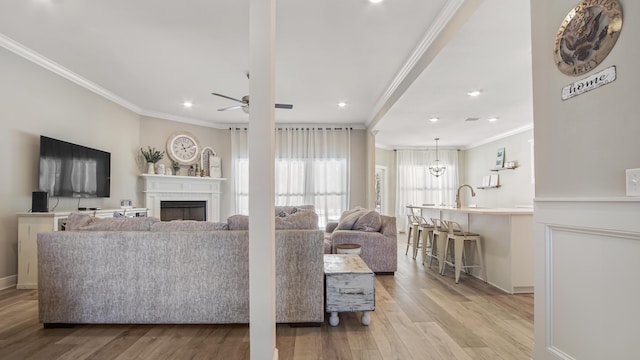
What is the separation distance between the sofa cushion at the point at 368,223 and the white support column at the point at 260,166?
9.44ft

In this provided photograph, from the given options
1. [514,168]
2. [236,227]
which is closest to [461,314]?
[236,227]

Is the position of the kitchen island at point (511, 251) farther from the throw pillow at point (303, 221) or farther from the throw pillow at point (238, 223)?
the throw pillow at point (238, 223)

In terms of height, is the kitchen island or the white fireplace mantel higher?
the white fireplace mantel

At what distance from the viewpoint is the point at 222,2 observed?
2.88 metres

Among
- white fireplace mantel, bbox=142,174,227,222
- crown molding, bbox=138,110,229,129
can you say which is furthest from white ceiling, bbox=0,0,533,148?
white fireplace mantel, bbox=142,174,227,222

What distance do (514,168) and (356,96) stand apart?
165 inches

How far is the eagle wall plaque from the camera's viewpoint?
1452 mm

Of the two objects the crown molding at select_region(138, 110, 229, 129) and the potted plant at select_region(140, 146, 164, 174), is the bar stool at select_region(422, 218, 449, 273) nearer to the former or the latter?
the crown molding at select_region(138, 110, 229, 129)

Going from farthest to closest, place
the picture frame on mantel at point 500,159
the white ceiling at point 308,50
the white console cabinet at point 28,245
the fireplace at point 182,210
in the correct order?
the picture frame on mantel at point 500,159, the fireplace at point 182,210, the white console cabinet at point 28,245, the white ceiling at point 308,50

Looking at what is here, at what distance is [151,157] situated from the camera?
20.9ft

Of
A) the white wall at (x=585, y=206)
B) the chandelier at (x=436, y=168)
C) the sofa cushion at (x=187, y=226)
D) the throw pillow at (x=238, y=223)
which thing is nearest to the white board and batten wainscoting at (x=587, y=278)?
the white wall at (x=585, y=206)

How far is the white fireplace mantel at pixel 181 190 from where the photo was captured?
6301 millimetres

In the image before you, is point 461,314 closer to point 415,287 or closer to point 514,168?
point 415,287

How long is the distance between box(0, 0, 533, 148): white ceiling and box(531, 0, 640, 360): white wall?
1063 mm
